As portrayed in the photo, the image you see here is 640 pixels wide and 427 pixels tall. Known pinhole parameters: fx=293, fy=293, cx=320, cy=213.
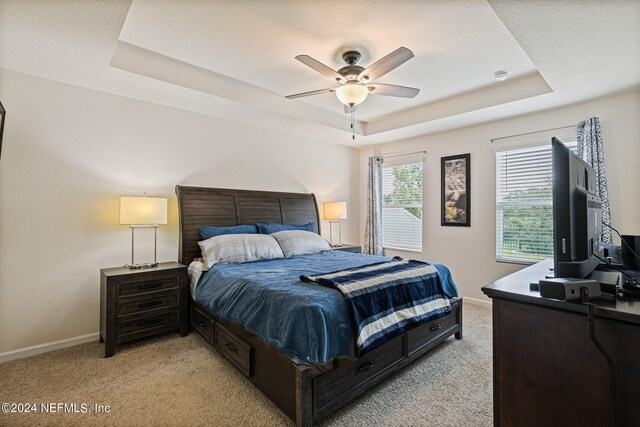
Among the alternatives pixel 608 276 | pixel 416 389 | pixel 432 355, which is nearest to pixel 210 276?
pixel 416 389

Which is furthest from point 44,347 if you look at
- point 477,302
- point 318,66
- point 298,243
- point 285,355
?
point 477,302

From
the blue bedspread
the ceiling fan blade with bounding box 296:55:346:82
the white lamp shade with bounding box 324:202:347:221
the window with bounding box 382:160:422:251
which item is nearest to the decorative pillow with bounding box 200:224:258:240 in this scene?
the blue bedspread

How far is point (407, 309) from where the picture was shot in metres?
2.28

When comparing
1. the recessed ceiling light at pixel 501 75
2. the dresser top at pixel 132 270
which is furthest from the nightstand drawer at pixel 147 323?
the recessed ceiling light at pixel 501 75

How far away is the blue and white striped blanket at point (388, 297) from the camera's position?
195 centimetres

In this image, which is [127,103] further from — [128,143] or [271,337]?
[271,337]

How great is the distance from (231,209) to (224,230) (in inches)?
14.2

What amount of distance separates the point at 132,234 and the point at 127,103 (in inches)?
56.2

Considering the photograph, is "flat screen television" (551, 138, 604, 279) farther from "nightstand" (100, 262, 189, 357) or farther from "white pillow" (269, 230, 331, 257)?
"nightstand" (100, 262, 189, 357)

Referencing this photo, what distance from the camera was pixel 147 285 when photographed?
2.85 m

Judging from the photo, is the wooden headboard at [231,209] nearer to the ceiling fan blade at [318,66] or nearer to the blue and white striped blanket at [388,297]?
the blue and white striped blanket at [388,297]

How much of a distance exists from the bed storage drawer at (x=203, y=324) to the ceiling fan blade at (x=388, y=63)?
2602 millimetres

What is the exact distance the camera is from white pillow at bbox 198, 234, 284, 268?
307cm

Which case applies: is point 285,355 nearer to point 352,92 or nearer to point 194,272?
point 194,272
